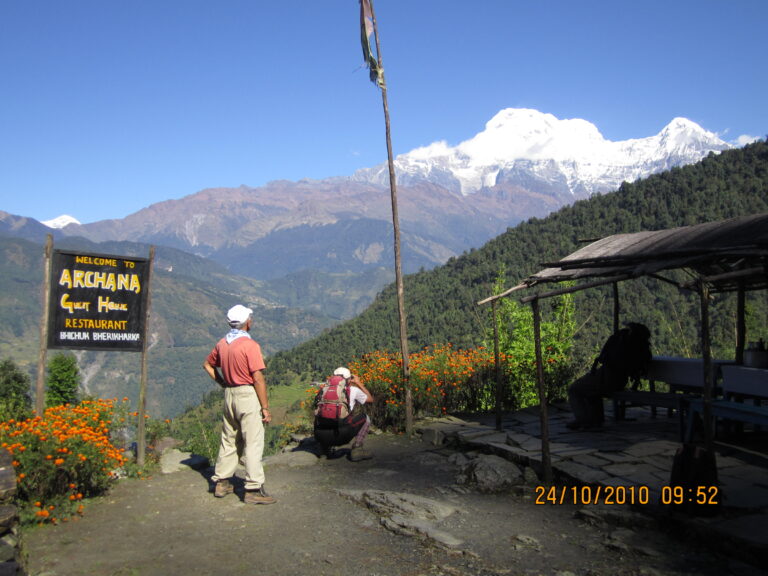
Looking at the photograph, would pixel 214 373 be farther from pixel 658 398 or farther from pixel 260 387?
pixel 658 398

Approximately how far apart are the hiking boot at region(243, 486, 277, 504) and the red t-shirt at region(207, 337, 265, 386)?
1116 millimetres

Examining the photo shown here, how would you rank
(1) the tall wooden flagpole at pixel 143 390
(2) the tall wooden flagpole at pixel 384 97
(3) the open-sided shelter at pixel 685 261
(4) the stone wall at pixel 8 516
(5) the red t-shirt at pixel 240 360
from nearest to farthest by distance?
(4) the stone wall at pixel 8 516
(3) the open-sided shelter at pixel 685 261
(5) the red t-shirt at pixel 240 360
(1) the tall wooden flagpole at pixel 143 390
(2) the tall wooden flagpole at pixel 384 97

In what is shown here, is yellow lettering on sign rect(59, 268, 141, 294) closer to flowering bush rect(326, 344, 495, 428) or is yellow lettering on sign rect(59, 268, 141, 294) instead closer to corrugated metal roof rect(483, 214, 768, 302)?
flowering bush rect(326, 344, 495, 428)

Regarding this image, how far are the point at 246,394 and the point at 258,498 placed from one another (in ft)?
3.45

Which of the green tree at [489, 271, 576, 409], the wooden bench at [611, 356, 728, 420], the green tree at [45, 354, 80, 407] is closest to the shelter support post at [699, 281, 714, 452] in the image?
the wooden bench at [611, 356, 728, 420]

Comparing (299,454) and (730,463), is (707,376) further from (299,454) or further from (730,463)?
(299,454)

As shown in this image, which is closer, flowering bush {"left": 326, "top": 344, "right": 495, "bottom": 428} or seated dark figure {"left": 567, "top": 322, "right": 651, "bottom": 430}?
seated dark figure {"left": 567, "top": 322, "right": 651, "bottom": 430}

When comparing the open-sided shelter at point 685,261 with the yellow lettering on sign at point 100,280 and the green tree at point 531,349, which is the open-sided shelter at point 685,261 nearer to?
the green tree at point 531,349

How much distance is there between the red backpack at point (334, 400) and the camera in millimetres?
7391

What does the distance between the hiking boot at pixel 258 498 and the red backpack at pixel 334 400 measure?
172cm

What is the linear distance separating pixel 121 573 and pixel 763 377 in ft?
20.8

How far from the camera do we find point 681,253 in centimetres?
556

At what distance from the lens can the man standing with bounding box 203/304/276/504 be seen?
18.2 ft

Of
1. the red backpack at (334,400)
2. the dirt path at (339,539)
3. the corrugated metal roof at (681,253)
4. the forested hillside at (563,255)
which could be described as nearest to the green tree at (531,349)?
the corrugated metal roof at (681,253)
